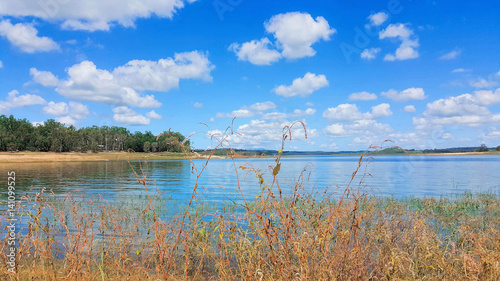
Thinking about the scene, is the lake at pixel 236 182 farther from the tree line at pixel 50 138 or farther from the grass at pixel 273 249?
the tree line at pixel 50 138

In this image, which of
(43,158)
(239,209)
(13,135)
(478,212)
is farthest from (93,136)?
(478,212)

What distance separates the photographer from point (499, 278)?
16.6 feet

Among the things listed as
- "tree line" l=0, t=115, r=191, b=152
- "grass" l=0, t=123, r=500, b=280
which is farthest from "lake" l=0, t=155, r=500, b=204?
"tree line" l=0, t=115, r=191, b=152

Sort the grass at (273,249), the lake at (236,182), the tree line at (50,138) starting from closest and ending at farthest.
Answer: the grass at (273,249) < the lake at (236,182) < the tree line at (50,138)

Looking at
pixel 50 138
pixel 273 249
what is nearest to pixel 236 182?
pixel 273 249

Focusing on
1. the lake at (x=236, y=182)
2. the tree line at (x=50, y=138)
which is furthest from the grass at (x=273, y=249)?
the tree line at (x=50, y=138)

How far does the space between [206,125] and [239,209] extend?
16.4 meters

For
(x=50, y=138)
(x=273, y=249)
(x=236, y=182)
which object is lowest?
(x=236, y=182)

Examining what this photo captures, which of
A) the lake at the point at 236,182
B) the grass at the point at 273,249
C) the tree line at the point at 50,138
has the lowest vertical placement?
the lake at the point at 236,182

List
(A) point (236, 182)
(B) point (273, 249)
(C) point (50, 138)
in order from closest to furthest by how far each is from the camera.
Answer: (B) point (273, 249)
(A) point (236, 182)
(C) point (50, 138)

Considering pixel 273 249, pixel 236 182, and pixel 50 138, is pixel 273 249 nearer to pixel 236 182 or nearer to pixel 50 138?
pixel 236 182

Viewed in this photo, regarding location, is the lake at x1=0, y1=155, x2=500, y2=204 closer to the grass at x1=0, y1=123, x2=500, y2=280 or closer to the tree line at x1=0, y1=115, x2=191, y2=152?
the grass at x1=0, y1=123, x2=500, y2=280

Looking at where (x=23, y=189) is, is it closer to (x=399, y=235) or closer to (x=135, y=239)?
(x=135, y=239)

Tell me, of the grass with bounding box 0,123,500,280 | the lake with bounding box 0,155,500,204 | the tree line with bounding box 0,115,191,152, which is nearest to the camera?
Result: the grass with bounding box 0,123,500,280
